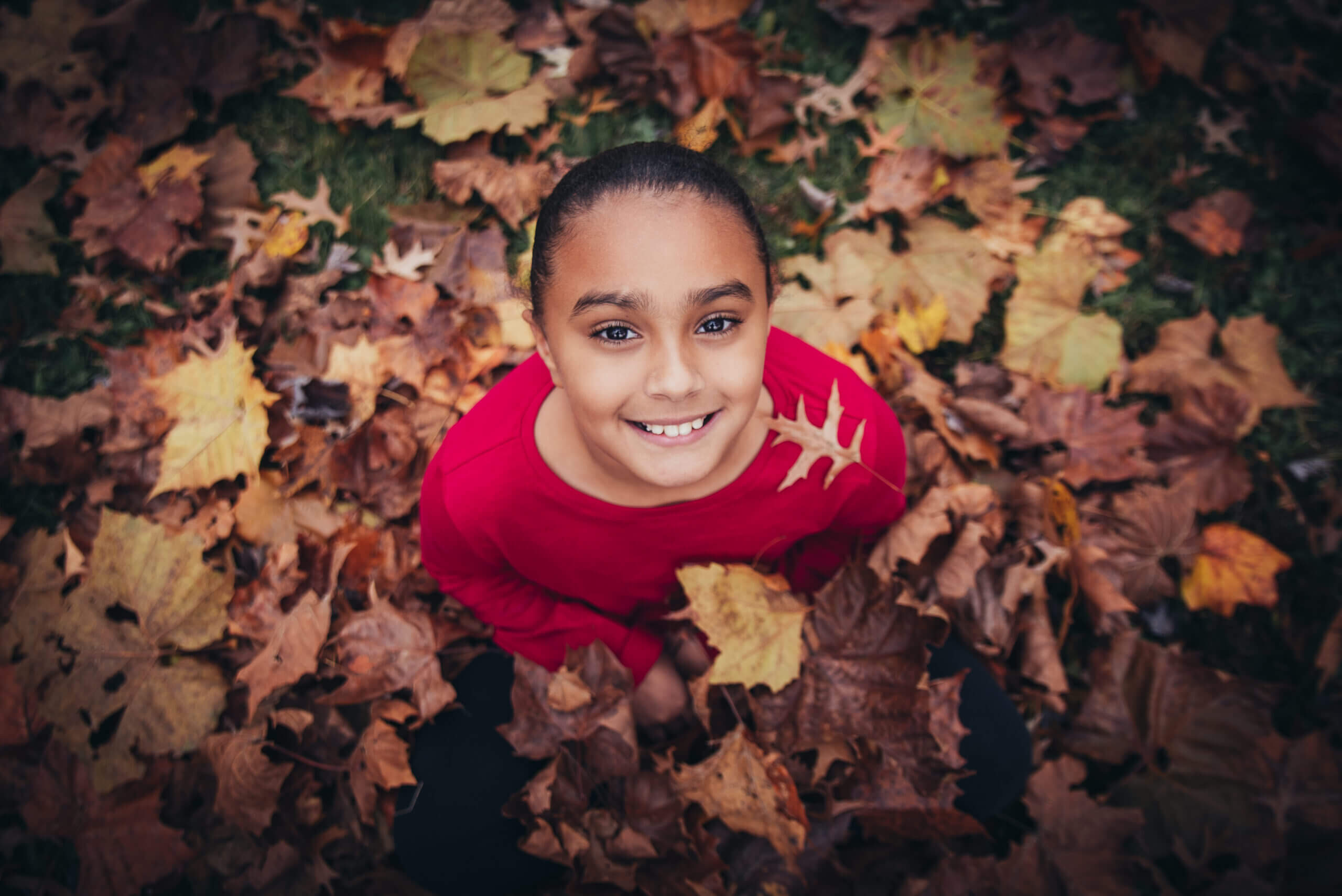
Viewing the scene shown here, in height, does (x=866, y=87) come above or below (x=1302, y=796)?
above

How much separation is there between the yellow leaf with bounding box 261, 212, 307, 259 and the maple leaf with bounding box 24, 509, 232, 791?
3.46 ft

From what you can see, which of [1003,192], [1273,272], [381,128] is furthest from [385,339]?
[1273,272]

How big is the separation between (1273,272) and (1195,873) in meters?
1.91

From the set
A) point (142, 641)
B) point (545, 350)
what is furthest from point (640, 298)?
point (142, 641)

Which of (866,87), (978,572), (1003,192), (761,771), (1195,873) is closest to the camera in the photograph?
(761,771)

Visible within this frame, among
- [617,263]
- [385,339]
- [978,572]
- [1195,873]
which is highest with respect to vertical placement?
[617,263]

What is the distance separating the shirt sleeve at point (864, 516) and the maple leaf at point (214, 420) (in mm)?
1598

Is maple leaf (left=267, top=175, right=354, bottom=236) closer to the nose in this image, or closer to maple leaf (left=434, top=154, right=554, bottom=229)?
maple leaf (left=434, top=154, right=554, bottom=229)

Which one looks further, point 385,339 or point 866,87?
point 866,87

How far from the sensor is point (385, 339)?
7.34 feet

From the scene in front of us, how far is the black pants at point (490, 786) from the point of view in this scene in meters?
1.61

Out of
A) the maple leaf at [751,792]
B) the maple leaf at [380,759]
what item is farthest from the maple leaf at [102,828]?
Answer: the maple leaf at [751,792]

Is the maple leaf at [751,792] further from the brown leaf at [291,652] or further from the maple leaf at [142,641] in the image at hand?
the maple leaf at [142,641]

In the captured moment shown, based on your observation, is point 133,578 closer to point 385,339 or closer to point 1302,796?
point 385,339
